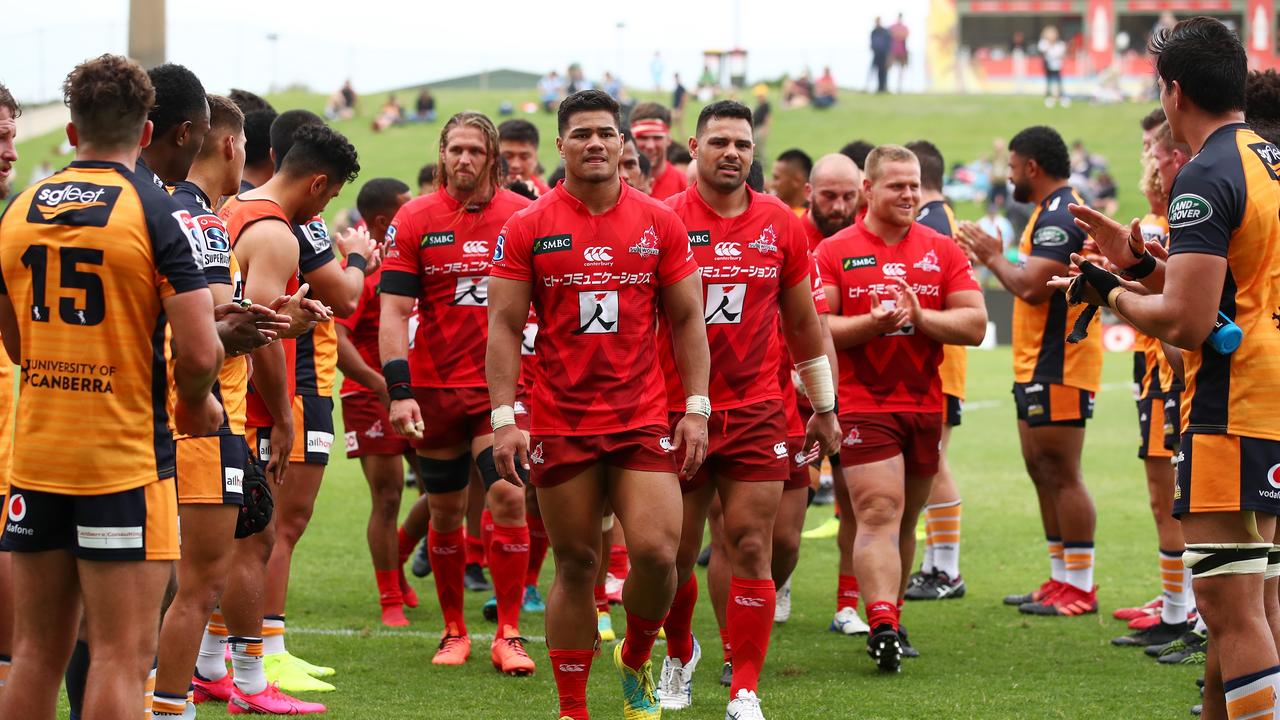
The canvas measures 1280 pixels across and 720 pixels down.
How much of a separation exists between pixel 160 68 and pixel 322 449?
273 centimetres

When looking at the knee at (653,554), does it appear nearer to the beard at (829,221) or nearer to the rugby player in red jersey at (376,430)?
the rugby player in red jersey at (376,430)

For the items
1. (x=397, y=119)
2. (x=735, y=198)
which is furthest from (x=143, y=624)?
(x=397, y=119)

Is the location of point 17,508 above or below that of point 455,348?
below

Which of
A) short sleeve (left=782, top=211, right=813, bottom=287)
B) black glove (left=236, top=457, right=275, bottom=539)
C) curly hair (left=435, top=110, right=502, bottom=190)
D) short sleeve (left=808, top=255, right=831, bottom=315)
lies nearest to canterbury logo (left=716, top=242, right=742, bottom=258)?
short sleeve (left=782, top=211, right=813, bottom=287)

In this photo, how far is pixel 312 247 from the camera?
255 inches

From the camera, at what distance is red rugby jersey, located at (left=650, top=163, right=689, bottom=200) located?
33.7ft

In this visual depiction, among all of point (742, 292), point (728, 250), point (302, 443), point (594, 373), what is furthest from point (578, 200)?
point (302, 443)

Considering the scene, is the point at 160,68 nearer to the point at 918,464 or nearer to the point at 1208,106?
the point at 1208,106

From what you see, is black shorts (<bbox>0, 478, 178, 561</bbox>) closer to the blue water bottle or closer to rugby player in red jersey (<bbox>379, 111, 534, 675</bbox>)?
rugby player in red jersey (<bbox>379, 111, 534, 675</bbox>)

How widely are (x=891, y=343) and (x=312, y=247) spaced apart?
3.20 meters

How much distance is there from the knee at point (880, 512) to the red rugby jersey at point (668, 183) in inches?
137

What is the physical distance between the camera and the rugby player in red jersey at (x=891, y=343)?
750cm

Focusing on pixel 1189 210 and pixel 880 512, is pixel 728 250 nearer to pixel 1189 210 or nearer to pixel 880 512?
pixel 880 512

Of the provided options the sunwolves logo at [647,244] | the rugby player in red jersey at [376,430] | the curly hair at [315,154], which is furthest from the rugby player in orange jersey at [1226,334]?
the rugby player in red jersey at [376,430]
